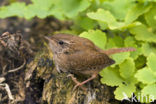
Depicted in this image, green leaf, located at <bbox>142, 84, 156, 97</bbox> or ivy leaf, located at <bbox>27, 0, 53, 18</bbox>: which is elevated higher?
ivy leaf, located at <bbox>27, 0, 53, 18</bbox>

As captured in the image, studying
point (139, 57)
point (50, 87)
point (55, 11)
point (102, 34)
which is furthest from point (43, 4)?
point (139, 57)

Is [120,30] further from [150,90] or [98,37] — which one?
[150,90]

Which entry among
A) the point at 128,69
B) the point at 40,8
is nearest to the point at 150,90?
the point at 128,69

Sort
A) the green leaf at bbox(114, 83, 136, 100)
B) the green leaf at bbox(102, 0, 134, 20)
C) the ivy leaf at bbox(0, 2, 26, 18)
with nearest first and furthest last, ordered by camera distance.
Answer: the green leaf at bbox(114, 83, 136, 100) → the ivy leaf at bbox(0, 2, 26, 18) → the green leaf at bbox(102, 0, 134, 20)

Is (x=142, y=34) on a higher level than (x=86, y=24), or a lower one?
lower

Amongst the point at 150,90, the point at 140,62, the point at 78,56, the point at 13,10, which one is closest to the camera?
the point at 150,90

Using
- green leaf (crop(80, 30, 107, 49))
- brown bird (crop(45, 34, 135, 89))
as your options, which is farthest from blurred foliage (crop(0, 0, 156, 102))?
brown bird (crop(45, 34, 135, 89))

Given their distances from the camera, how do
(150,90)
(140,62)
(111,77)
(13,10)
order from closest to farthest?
1. (150,90)
2. (111,77)
3. (140,62)
4. (13,10)

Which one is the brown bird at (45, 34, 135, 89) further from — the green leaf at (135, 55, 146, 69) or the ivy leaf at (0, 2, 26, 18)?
the ivy leaf at (0, 2, 26, 18)

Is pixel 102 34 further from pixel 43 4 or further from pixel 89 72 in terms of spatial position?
pixel 43 4
